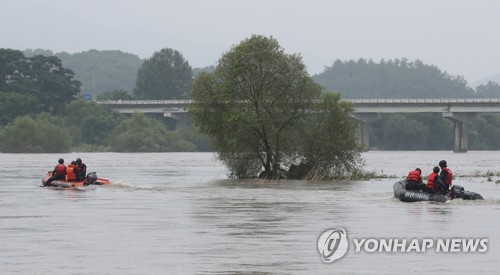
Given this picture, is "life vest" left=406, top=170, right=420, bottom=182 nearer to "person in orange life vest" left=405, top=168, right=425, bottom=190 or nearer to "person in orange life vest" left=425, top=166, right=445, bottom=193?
"person in orange life vest" left=405, top=168, right=425, bottom=190

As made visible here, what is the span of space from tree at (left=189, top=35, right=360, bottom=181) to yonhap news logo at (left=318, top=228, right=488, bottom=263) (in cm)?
4058

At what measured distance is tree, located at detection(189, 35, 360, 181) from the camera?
235 ft

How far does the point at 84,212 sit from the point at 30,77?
159734 millimetres

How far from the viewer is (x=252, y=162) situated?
72.6m

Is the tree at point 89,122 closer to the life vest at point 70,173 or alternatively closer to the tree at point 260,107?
the tree at point 260,107

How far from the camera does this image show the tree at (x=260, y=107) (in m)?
71.8

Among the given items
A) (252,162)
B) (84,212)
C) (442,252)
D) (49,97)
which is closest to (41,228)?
(84,212)

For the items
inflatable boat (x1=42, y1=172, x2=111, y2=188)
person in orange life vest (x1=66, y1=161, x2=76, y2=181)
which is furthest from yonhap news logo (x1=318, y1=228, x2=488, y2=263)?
person in orange life vest (x1=66, y1=161, x2=76, y2=181)

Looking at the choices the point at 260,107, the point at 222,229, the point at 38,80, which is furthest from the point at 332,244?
the point at 38,80

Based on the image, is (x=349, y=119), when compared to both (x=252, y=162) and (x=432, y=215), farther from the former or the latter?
(x=432, y=215)

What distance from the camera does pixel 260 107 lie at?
72875 millimetres

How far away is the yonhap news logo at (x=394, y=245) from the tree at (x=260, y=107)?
40.6m

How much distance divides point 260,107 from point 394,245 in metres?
44.8

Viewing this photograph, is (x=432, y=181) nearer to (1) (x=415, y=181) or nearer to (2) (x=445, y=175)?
(2) (x=445, y=175)
